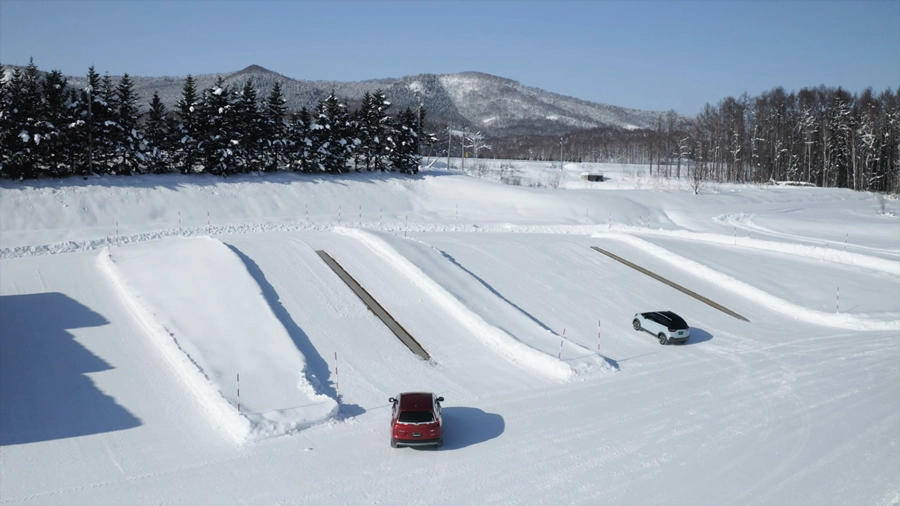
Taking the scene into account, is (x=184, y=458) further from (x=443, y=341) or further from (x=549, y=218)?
(x=549, y=218)

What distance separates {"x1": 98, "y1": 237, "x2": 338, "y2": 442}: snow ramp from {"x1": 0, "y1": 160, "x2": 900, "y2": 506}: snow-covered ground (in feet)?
0.27

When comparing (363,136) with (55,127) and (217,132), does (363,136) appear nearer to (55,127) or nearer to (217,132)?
(217,132)

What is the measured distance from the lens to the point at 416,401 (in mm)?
14180

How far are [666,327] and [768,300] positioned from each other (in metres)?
8.65

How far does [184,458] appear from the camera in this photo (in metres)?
13.1

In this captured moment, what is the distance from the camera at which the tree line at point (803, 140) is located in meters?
82.9

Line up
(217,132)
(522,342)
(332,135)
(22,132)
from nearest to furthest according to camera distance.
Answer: (522,342)
(22,132)
(217,132)
(332,135)

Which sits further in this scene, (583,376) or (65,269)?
(65,269)

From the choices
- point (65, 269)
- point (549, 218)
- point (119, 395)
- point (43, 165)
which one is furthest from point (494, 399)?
point (43, 165)

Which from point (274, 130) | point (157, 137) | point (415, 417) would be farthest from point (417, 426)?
point (274, 130)

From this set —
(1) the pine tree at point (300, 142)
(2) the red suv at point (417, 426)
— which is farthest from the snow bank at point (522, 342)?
(1) the pine tree at point (300, 142)

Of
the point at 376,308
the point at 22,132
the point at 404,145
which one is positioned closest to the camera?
the point at 376,308

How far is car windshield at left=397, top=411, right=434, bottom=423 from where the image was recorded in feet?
44.7

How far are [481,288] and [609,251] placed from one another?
1121 centimetres
